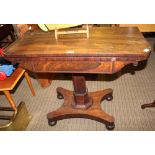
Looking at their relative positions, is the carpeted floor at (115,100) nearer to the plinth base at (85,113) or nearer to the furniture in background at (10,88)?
the plinth base at (85,113)

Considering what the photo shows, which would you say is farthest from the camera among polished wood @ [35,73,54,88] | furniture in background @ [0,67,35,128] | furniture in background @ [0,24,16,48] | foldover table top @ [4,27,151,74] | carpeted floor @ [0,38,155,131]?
furniture in background @ [0,24,16,48]

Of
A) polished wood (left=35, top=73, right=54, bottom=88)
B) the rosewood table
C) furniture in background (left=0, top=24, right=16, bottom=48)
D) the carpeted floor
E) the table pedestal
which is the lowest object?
the carpeted floor

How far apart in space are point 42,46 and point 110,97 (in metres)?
1.07

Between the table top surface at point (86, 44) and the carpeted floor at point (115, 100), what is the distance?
33.9 inches

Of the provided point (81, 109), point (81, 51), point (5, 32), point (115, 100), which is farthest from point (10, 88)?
point (5, 32)

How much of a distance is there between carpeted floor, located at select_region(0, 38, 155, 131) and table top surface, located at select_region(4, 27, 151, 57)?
2.82 feet

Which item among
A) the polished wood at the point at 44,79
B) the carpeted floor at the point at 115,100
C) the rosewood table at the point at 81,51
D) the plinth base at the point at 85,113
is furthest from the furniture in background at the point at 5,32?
the plinth base at the point at 85,113

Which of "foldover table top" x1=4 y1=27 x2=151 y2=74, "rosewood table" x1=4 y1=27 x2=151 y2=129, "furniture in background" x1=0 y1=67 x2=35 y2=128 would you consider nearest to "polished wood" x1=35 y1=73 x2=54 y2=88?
"furniture in background" x1=0 y1=67 x2=35 y2=128

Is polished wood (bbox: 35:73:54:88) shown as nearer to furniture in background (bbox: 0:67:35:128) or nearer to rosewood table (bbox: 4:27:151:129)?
furniture in background (bbox: 0:67:35:128)

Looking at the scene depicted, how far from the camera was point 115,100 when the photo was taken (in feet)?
7.29

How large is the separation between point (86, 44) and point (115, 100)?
1.00 m

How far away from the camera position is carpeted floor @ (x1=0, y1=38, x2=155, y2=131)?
193 cm
